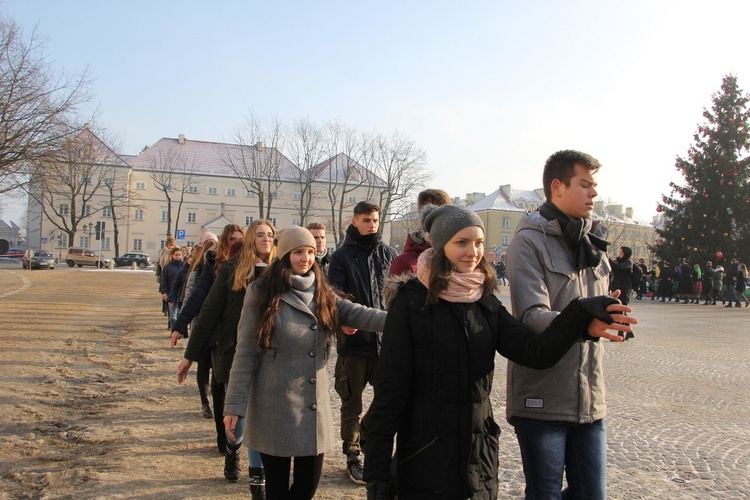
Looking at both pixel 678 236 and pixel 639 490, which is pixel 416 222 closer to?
pixel 639 490

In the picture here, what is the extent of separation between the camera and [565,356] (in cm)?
286

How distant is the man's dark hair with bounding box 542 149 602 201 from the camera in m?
2.99

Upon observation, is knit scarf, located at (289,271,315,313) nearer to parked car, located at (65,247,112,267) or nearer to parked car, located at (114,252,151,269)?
parked car, located at (65,247,112,267)

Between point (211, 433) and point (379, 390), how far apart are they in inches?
161

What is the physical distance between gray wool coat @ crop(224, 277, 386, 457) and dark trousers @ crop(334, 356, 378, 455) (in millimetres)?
1320

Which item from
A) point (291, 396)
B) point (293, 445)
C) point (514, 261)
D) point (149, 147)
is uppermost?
point (149, 147)

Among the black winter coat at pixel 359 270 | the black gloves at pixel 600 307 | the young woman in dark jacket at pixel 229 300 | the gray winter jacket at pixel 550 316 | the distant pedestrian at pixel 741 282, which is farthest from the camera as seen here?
the distant pedestrian at pixel 741 282

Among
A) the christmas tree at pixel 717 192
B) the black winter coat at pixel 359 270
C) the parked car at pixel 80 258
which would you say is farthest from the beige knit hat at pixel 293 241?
the parked car at pixel 80 258

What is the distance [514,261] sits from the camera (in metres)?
2.95

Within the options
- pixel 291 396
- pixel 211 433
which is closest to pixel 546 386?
pixel 291 396

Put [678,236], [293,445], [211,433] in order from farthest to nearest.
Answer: [678,236], [211,433], [293,445]

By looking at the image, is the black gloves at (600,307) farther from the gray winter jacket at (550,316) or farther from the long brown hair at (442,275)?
the long brown hair at (442,275)

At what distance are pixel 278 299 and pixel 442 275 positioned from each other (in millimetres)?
1259

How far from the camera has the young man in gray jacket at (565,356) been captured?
282 centimetres
